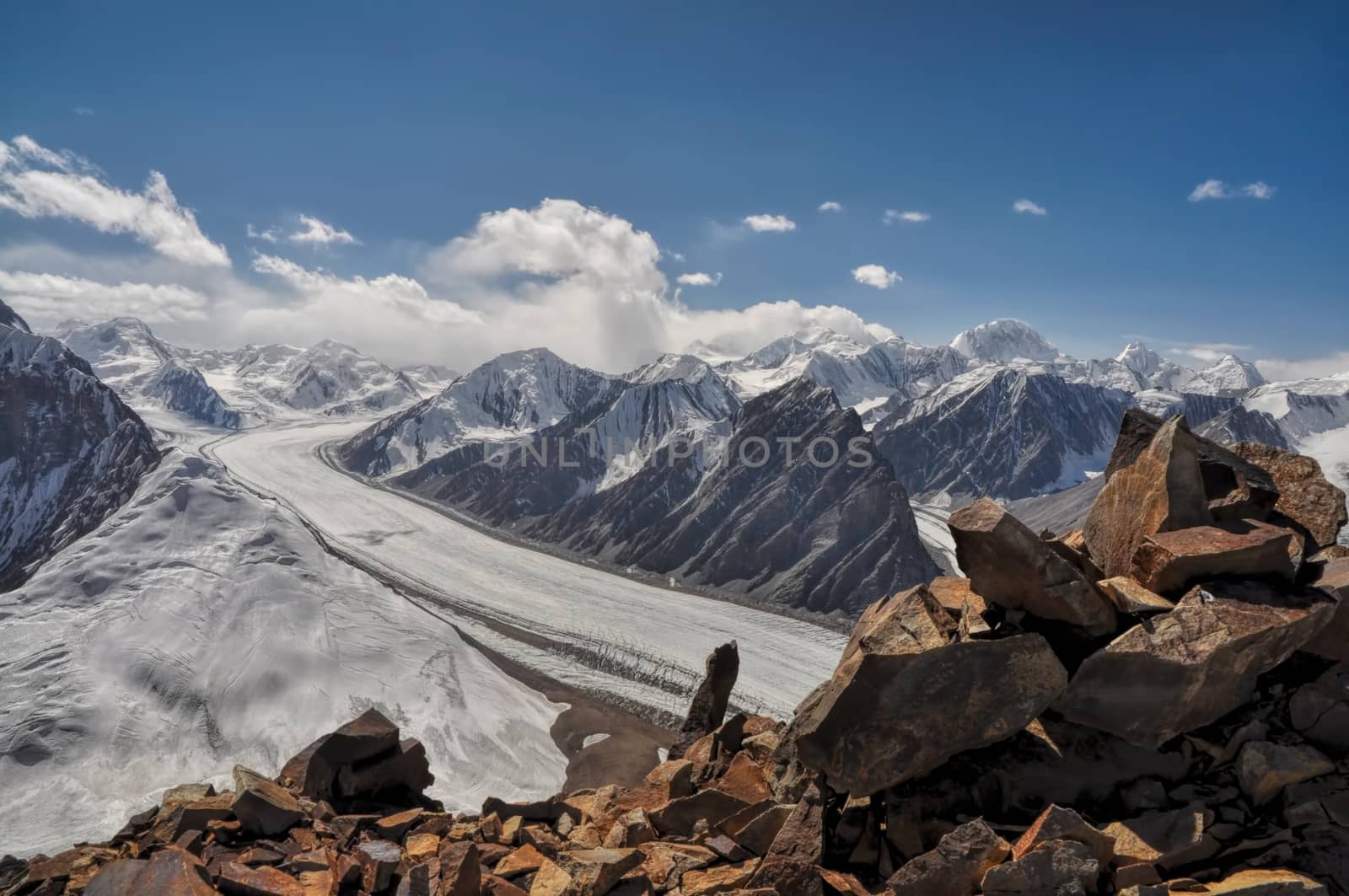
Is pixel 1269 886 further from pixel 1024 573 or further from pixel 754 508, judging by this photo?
pixel 754 508

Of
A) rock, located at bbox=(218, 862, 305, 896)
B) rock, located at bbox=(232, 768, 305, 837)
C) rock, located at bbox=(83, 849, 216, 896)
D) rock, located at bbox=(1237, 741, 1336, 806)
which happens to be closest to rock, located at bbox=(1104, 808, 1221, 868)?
rock, located at bbox=(1237, 741, 1336, 806)

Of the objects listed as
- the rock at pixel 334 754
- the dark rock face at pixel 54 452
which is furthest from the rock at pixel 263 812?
the dark rock face at pixel 54 452

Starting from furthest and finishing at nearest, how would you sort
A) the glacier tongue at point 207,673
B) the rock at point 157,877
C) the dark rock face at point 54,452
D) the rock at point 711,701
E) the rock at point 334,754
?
the dark rock face at point 54,452 → the glacier tongue at point 207,673 → the rock at point 711,701 → the rock at point 334,754 → the rock at point 157,877

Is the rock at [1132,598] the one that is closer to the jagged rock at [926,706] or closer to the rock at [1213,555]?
the rock at [1213,555]

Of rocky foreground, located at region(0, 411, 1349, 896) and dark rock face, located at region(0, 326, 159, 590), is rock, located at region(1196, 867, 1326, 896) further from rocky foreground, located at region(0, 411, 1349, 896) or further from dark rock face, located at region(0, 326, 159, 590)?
dark rock face, located at region(0, 326, 159, 590)

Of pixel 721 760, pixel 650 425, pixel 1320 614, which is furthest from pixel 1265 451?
pixel 650 425

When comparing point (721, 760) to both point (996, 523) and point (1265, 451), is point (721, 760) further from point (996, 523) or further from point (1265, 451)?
point (1265, 451)
